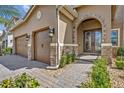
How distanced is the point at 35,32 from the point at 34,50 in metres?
1.41

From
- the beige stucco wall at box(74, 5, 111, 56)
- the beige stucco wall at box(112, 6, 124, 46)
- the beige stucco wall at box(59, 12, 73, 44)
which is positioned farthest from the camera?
the beige stucco wall at box(112, 6, 124, 46)

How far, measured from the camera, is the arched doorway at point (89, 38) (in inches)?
497

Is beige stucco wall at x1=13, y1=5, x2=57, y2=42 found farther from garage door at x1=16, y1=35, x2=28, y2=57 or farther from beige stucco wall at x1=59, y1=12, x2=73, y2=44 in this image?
garage door at x1=16, y1=35, x2=28, y2=57

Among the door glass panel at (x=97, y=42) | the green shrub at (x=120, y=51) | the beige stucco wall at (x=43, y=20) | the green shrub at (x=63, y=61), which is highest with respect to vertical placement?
the beige stucco wall at (x=43, y=20)

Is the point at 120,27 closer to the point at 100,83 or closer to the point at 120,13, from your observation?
the point at 120,13

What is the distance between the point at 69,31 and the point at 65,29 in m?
0.88

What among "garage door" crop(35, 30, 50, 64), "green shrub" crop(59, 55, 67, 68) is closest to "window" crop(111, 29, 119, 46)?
"green shrub" crop(59, 55, 67, 68)

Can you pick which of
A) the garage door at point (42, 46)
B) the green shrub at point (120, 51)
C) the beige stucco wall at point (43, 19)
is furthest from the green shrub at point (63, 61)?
the green shrub at point (120, 51)

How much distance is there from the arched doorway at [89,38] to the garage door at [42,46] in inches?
136

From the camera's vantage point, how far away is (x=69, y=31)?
10547 millimetres

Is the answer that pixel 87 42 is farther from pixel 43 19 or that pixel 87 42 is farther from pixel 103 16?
pixel 43 19

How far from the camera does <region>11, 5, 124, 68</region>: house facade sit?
27.7 feet

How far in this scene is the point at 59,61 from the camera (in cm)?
839

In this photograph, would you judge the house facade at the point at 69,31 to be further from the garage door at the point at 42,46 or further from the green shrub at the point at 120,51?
the green shrub at the point at 120,51
